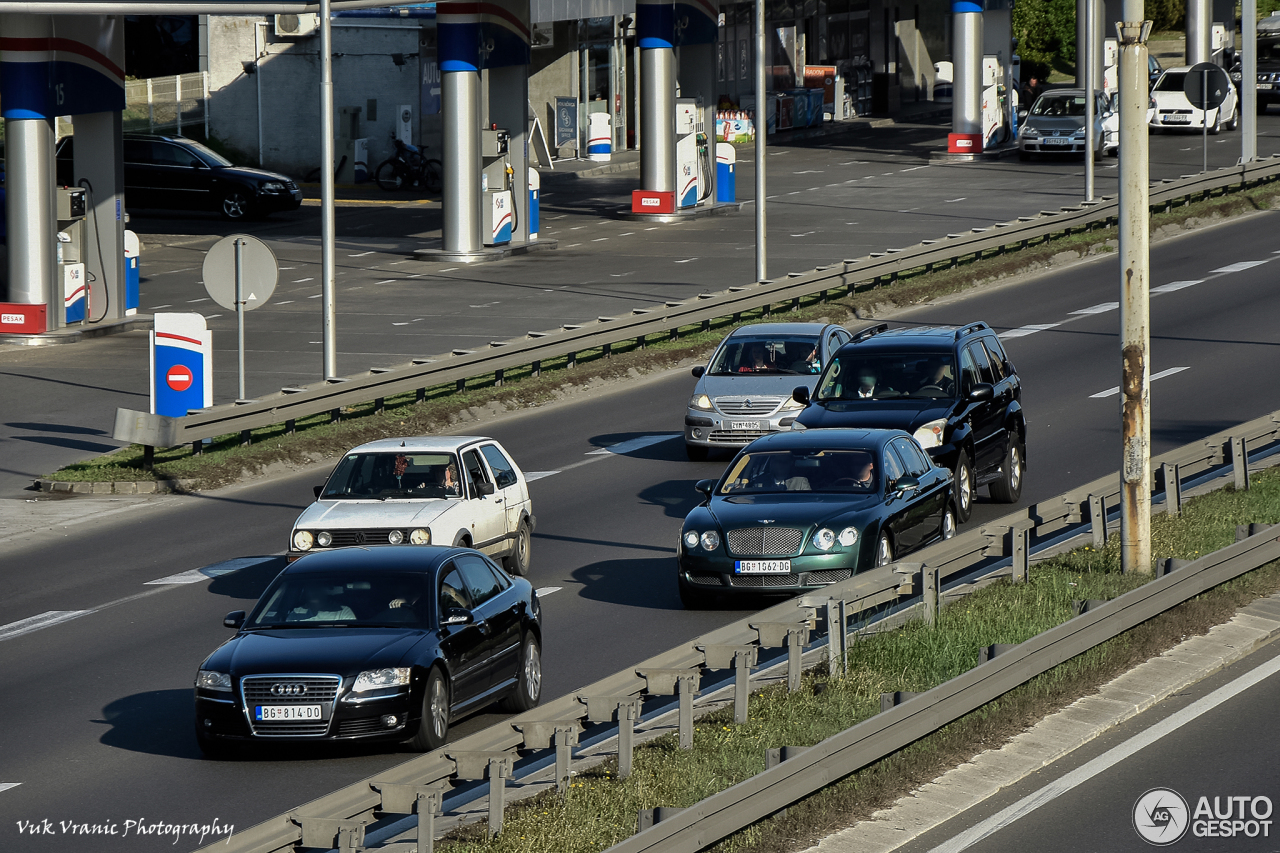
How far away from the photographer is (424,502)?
16672 mm

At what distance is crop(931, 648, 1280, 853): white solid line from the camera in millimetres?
9680

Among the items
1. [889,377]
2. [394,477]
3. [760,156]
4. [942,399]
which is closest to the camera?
[394,477]

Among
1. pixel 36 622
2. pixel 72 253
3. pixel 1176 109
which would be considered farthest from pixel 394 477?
pixel 1176 109

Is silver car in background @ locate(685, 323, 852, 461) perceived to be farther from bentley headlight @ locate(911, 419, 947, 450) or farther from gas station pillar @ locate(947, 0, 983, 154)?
gas station pillar @ locate(947, 0, 983, 154)

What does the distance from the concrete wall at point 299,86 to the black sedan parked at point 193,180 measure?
7.35 meters

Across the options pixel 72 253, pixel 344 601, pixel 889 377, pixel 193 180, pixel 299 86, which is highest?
pixel 299 86

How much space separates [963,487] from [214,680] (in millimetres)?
9084

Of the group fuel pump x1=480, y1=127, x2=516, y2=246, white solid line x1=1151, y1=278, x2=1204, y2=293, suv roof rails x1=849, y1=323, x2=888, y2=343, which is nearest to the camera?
suv roof rails x1=849, y1=323, x2=888, y2=343

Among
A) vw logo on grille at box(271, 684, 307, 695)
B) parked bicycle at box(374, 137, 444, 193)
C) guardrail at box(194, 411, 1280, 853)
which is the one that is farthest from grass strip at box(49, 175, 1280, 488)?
parked bicycle at box(374, 137, 444, 193)

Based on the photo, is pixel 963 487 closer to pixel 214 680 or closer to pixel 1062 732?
pixel 1062 732

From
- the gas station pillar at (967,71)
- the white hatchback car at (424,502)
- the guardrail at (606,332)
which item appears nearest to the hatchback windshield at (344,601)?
the white hatchback car at (424,502)

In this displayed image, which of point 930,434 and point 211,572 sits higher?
point 930,434

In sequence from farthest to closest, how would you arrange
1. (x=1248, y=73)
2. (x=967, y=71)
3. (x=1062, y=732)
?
1. (x=967, y=71)
2. (x=1248, y=73)
3. (x=1062, y=732)

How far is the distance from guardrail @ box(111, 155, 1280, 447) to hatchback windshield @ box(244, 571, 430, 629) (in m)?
9.79
